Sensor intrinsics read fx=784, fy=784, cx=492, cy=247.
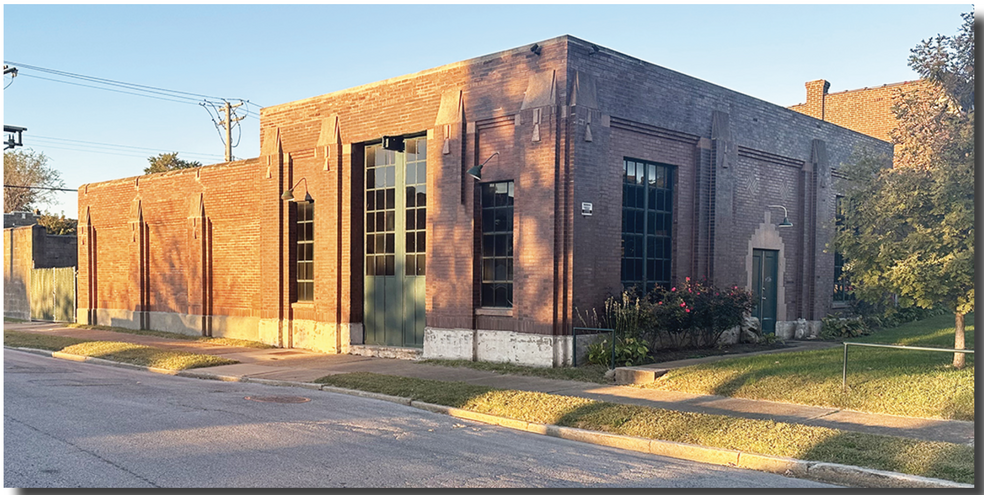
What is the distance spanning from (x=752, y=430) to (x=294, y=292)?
14938 millimetres

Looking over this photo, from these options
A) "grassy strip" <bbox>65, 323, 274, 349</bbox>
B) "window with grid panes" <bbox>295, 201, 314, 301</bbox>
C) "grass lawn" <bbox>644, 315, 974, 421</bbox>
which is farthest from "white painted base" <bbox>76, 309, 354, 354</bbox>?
"grass lawn" <bbox>644, 315, 974, 421</bbox>

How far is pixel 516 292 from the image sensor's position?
53.5 feet

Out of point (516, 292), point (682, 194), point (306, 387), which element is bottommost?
point (306, 387)

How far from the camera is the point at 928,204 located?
13789mm

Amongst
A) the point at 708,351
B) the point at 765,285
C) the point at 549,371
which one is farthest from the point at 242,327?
the point at 765,285

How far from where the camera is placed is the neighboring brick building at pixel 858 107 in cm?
3781

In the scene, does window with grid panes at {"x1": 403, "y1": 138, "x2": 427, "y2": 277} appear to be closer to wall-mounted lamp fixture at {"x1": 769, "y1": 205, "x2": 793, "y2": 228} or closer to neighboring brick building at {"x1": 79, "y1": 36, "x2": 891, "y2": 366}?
neighboring brick building at {"x1": 79, "y1": 36, "x2": 891, "y2": 366}

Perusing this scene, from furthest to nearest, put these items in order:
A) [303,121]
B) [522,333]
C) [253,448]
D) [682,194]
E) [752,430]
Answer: [303,121] → [682,194] → [522,333] → [752,430] → [253,448]

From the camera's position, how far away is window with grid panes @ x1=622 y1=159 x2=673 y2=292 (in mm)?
17406

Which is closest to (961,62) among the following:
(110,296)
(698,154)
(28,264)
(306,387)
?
(698,154)

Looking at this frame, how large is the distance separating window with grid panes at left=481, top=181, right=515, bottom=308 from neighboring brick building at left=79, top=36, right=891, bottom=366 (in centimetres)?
4

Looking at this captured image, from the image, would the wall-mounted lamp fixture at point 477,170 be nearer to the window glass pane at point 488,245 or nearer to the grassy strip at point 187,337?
the window glass pane at point 488,245

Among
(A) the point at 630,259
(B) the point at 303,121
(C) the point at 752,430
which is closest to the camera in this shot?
(C) the point at 752,430

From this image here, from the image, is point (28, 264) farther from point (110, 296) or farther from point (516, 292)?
point (516, 292)
